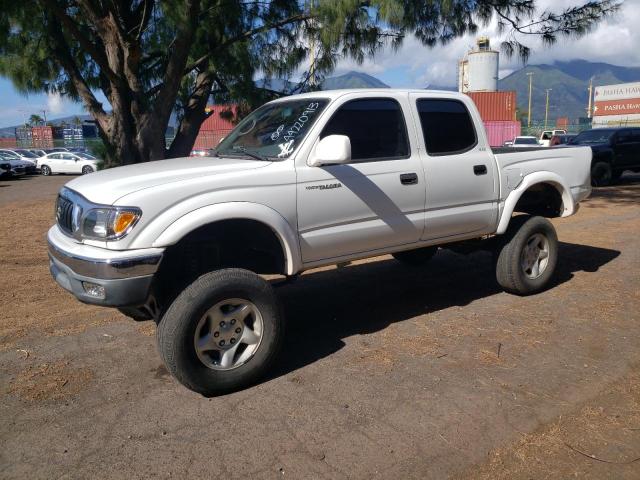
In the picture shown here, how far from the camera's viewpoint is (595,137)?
55.3 ft

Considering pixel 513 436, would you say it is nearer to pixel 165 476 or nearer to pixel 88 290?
pixel 165 476

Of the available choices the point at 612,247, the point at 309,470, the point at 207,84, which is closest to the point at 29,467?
the point at 309,470

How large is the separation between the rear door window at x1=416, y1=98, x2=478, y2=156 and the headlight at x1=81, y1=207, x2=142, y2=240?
2570 mm

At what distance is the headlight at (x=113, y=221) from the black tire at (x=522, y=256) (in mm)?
3646

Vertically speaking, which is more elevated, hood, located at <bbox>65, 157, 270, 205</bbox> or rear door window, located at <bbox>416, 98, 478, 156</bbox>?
rear door window, located at <bbox>416, 98, 478, 156</bbox>

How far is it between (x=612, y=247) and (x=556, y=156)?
110 inches

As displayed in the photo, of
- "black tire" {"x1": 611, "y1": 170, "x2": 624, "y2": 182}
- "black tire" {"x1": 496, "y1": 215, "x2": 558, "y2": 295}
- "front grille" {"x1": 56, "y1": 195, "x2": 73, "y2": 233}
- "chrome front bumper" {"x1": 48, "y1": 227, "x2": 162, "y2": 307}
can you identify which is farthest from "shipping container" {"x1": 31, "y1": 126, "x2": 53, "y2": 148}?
"chrome front bumper" {"x1": 48, "y1": 227, "x2": 162, "y2": 307}

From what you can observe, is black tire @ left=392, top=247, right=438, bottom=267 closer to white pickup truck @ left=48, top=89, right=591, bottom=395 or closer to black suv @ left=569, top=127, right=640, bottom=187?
white pickup truck @ left=48, top=89, right=591, bottom=395

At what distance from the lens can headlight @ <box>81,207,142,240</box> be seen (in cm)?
345

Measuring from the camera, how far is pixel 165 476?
2.90 meters

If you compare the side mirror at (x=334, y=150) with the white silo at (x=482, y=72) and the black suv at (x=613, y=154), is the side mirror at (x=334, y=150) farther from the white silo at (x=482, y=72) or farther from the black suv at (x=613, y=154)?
the white silo at (x=482, y=72)

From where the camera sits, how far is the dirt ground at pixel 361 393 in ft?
9.91

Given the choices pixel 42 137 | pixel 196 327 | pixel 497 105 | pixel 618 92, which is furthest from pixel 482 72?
pixel 196 327

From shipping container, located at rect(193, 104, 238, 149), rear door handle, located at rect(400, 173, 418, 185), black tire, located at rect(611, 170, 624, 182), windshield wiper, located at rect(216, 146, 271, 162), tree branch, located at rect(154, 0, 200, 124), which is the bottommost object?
black tire, located at rect(611, 170, 624, 182)
